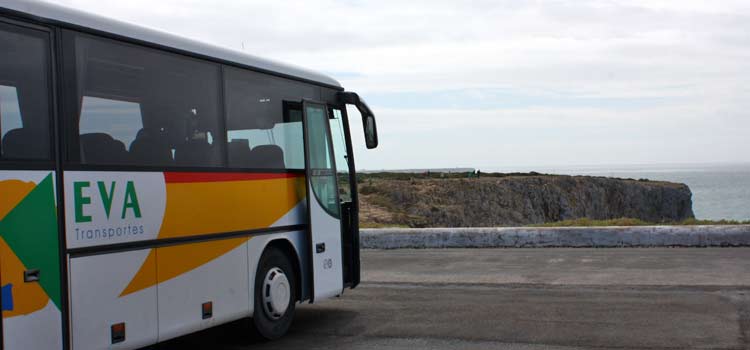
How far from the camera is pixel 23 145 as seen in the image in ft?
19.8

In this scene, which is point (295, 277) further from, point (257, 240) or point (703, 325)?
point (703, 325)

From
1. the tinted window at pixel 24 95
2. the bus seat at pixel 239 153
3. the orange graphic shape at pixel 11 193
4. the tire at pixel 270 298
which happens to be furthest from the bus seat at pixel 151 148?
the tire at pixel 270 298

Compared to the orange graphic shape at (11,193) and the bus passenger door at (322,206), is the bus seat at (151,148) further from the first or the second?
the bus passenger door at (322,206)

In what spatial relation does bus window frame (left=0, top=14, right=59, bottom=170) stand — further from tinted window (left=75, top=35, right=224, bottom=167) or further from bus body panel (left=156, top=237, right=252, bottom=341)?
bus body panel (left=156, top=237, right=252, bottom=341)

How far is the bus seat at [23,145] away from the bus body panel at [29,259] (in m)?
0.12

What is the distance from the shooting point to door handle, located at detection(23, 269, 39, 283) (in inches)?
234

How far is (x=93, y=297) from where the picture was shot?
259 inches

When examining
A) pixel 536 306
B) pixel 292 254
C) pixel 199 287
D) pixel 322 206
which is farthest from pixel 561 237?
pixel 199 287

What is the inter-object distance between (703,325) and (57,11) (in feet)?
22.6

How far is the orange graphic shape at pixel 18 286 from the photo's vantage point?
5.78m

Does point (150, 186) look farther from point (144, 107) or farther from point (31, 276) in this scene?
→ point (31, 276)

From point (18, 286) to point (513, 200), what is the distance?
74742mm

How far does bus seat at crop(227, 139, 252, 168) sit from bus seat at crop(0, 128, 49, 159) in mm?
2395

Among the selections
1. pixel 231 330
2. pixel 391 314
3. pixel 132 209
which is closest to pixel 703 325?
pixel 391 314
